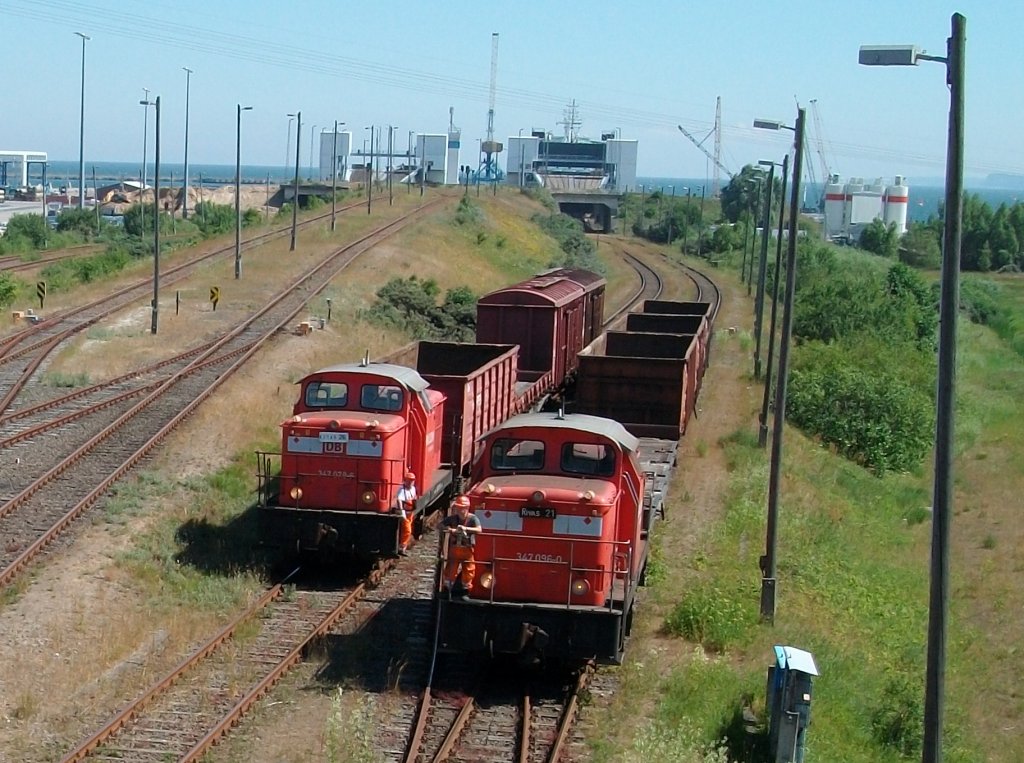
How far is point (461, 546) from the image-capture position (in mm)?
14203

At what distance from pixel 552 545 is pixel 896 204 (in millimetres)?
146252

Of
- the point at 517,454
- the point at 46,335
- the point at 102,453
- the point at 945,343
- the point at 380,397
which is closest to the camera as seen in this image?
the point at 945,343

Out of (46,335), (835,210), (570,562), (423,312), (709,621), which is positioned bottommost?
(709,621)

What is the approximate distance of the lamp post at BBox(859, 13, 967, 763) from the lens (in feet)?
32.0

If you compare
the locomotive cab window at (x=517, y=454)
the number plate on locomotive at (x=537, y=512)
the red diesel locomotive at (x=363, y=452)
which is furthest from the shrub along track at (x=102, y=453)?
the number plate on locomotive at (x=537, y=512)

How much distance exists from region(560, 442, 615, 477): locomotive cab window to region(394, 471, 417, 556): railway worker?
3878mm

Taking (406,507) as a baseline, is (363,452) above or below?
above

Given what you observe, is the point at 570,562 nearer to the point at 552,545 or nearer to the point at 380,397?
the point at 552,545

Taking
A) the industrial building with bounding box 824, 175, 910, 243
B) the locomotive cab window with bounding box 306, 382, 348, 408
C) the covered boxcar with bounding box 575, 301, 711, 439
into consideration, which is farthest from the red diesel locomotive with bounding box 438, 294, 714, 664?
the industrial building with bounding box 824, 175, 910, 243

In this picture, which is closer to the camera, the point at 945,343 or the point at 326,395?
the point at 945,343

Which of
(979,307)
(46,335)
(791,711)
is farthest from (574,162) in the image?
(791,711)

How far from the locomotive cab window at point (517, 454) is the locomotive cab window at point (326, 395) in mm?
4306

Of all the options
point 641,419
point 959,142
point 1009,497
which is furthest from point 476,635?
point 1009,497

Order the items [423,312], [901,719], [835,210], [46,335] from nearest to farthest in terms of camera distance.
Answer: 1. [901,719]
2. [46,335]
3. [423,312]
4. [835,210]
